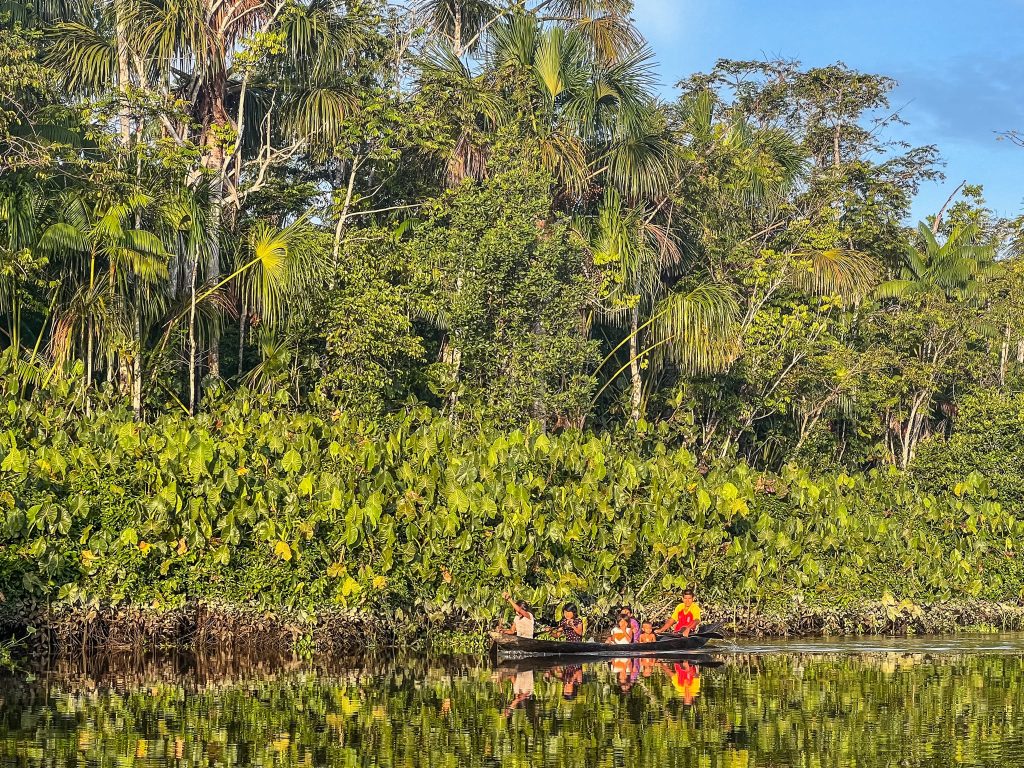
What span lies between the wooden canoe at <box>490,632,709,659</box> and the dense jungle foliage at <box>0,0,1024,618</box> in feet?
2.09

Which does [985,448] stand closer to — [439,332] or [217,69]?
[439,332]

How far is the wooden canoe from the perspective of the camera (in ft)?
54.9

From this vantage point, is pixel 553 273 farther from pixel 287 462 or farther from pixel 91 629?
pixel 91 629

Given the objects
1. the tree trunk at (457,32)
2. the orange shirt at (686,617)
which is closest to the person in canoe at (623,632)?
the orange shirt at (686,617)

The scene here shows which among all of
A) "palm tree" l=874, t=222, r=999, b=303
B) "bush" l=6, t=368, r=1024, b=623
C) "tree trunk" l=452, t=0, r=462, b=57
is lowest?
"bush" l=6, t=368, r=1024, b=623

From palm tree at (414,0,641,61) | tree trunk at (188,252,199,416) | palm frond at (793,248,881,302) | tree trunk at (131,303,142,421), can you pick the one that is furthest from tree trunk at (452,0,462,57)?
tree trunk at (131,303,142,421)

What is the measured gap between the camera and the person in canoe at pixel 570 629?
17.3 metres

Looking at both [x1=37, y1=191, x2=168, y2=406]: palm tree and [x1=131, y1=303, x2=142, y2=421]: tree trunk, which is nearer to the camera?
[x1=37, y1=191, x2=168, y2=406]: palm tree

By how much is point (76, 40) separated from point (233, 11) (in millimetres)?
2561

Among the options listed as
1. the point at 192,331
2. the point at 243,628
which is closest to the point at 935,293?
the point at 192,331

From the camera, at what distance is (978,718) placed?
12.4m

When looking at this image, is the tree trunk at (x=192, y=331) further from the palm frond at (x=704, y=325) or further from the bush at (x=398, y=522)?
the palm frond at (x=704, y=325)

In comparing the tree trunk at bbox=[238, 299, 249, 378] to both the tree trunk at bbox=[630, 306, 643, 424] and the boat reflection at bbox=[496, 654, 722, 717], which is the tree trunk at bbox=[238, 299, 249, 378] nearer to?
the tree trunk at bbox=[630, 306, 643, 424]

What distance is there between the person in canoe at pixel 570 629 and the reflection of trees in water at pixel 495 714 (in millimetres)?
908
